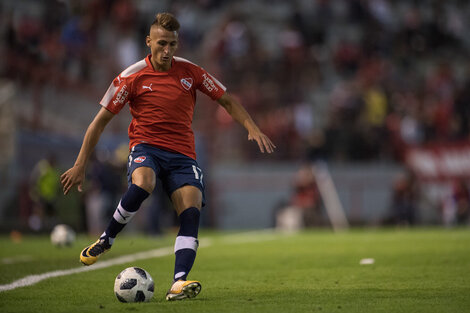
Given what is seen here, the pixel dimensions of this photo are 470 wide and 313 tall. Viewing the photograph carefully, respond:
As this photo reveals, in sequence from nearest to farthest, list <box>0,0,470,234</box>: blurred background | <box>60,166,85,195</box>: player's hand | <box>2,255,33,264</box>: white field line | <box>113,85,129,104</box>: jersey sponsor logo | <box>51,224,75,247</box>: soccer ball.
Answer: <box>60,166,85,195</box>: player's hand, <box>113,85,129,104</box>: jersey sponsor logo, <box>2,255,33,264</box>: white field line, <box>51,224,75,247</box>: soccer ball, <box>0,0,470,234</box>: blurred background

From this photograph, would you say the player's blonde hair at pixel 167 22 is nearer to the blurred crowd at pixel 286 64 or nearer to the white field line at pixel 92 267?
the white field line at pixel 92 267

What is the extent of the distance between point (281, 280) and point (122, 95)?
2298 millimetres

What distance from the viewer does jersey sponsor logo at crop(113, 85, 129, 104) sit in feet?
20.6

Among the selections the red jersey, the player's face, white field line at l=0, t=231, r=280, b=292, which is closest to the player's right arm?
the red jersey

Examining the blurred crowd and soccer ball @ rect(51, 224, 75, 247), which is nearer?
soccer ball @ rect(51, 224, 75, 247)

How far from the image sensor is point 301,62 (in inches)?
880

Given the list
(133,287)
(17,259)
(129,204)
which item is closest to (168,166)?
(129,204)

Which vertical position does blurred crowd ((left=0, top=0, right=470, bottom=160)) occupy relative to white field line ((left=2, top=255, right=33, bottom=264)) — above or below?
above

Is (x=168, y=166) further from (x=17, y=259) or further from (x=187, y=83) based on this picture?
(x=17, y=259)

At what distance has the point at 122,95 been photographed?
629 centimetres

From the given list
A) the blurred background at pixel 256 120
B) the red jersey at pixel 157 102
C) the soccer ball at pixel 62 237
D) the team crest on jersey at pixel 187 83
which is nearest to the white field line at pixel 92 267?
the soccer ball at pixel 62 237

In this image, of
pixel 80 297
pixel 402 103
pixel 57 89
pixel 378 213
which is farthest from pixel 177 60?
pixel 402 103

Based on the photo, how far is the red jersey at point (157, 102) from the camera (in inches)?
250

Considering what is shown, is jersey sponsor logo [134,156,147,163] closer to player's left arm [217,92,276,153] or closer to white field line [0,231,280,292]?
player's left arm [217,92,276,153]
